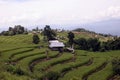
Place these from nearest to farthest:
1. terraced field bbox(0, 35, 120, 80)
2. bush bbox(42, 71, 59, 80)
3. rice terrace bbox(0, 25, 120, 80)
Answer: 1. bush bbox(42, 71, 59, 80)
2. rice terrace bbox(0, 25, 120, 80)
3. terraced field bbox(0, 35, 120, 80)

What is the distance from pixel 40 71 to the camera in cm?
6009

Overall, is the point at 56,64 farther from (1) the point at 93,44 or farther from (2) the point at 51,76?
(1) the point at 93,44

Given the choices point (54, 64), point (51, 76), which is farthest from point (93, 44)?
point (51, 76)

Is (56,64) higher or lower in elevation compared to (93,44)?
lower

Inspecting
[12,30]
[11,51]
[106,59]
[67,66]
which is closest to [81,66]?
[67,66]

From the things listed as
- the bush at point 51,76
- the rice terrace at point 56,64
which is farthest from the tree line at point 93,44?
the bush at point 51,76

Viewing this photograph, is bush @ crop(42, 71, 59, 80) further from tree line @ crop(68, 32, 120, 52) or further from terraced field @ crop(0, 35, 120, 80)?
tree line @ crop(68, 32, 120, 52)

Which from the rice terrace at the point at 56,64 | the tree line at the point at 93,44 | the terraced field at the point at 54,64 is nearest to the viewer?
the rice terrace at the point at 56,64

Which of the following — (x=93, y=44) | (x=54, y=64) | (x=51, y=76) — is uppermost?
(x=93, y=44)

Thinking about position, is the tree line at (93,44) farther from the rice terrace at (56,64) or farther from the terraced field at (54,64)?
the terraced field at (54,64)

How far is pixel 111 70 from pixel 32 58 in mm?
17120

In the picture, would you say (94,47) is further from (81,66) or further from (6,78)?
(6,78)

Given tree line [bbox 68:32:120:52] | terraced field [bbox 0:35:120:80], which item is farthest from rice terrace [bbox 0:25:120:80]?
tree line [bbox 68:32:120:52]

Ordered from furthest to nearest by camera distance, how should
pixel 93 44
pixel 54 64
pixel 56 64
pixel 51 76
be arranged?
pixel 93 44, pixel 56 64, pixel 54 64, pixel 51 76
